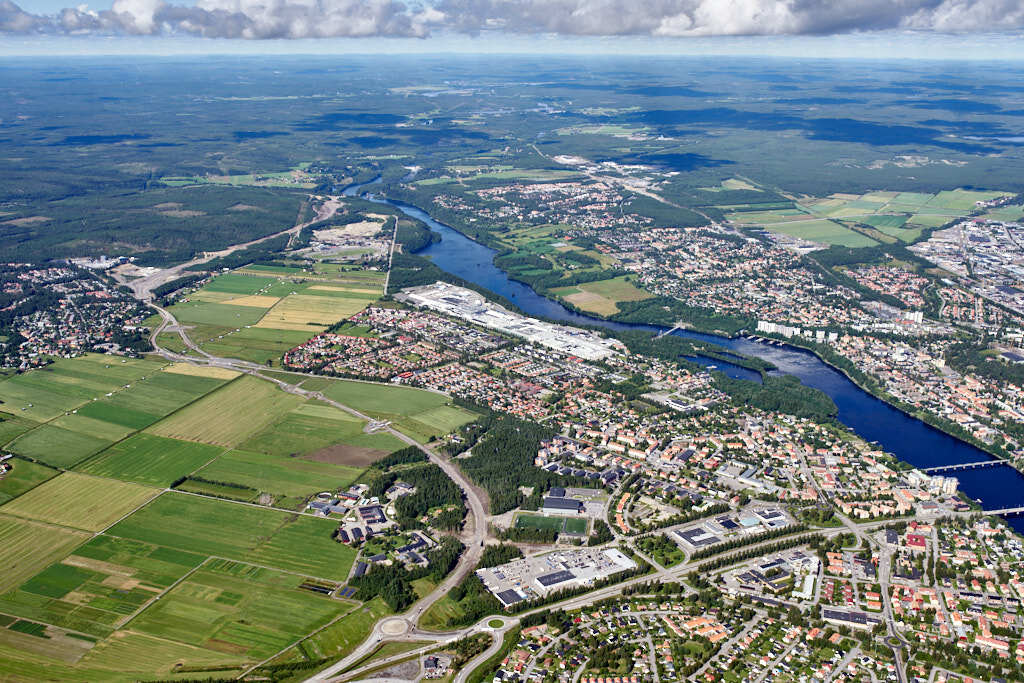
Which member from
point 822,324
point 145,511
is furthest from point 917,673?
point 822,324

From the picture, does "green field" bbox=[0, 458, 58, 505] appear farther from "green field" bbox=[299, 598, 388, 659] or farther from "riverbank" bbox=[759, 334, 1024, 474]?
"riverbank" bbox=[759, 334, 1024, 474]

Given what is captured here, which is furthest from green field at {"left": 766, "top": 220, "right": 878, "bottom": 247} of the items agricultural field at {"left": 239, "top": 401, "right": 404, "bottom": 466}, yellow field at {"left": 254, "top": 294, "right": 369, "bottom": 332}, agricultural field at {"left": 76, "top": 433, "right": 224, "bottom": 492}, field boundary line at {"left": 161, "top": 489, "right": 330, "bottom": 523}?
field boundary line at {"left": 161, "top": 489, "right": 330, "bottom": 523}

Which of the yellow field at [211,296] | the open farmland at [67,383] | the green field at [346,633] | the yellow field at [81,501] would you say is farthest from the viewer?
the yellow field at [211,296]

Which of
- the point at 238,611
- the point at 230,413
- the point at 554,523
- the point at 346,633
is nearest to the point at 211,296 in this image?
the point at 230,413

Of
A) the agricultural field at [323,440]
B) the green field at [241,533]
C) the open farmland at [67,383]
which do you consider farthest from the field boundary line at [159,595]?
the open farmland at [67,383]

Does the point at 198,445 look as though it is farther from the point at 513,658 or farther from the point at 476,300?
the point at 476,300

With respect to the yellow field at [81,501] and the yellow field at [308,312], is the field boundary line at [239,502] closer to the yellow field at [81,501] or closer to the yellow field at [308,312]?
the yellow field at [81,501]
